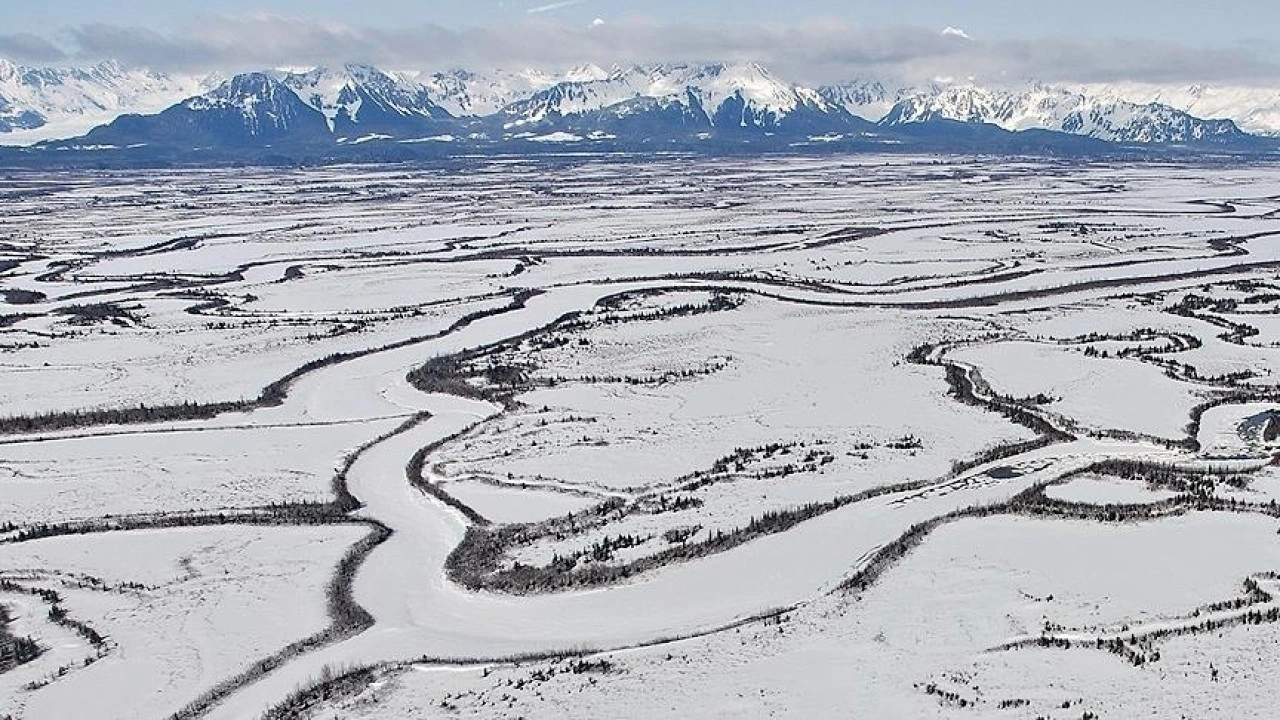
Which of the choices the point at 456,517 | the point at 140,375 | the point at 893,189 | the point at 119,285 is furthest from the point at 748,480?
the point at 893,189

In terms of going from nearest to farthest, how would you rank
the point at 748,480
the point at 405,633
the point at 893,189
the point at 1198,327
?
the point at 405,633, the point at 748,480, the point at 1198,327, the point at 893,189

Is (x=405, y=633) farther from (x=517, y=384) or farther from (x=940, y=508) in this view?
(x=517, y=384)

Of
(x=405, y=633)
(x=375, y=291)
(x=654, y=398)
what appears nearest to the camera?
(x=405, y=633)

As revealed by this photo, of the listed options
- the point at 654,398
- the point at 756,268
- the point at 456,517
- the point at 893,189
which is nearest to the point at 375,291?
the point at 756,268

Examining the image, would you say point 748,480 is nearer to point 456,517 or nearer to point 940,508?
point 940,508

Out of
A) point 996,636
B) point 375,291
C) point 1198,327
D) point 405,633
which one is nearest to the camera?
point 996,636

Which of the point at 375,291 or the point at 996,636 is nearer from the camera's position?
the point at 996,636
